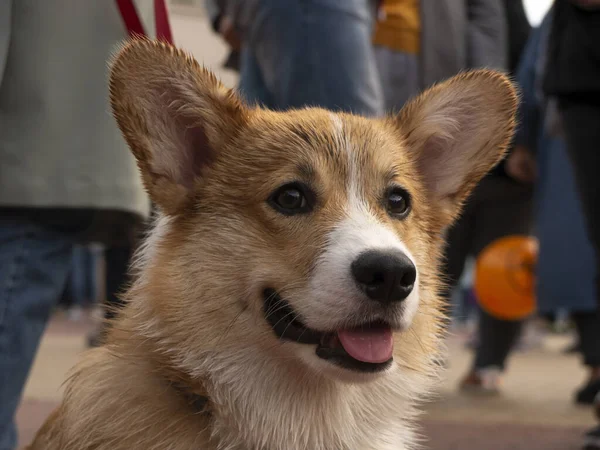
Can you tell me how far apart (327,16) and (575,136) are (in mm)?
1507

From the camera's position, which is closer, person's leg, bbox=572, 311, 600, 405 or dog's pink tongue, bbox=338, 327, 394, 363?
dog's pink tongue, bbox=338, 327, 394, 363

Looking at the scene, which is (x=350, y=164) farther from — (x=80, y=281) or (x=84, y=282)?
(x=84, y=282)

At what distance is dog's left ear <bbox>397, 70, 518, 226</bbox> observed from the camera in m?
2.60

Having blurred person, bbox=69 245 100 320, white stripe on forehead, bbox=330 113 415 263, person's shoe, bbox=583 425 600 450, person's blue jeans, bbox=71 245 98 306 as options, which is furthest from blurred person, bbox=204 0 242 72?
person's blue jeans, bbox=71 245 98 306

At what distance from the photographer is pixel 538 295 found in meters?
5.72

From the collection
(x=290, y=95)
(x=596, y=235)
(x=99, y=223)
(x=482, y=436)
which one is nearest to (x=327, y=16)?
(x=290, y=95)

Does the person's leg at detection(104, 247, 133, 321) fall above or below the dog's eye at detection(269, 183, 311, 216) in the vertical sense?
below

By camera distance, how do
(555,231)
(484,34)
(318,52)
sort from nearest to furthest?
(318,52) → (484,34) → (555,231)

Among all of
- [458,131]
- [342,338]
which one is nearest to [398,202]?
[458,131]

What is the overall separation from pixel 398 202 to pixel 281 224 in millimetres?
412

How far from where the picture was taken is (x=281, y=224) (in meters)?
2.23

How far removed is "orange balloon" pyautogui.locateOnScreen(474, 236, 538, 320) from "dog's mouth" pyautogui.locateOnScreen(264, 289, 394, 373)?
13.1ft

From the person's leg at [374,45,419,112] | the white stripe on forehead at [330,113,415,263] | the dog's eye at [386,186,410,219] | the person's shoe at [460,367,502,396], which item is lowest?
the person's shoe at [460,367,502,396]

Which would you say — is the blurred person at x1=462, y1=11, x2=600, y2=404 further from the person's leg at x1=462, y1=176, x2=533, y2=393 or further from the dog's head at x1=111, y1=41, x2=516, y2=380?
the dog's head at x1=111, y1=41, x2=516, y2=380
